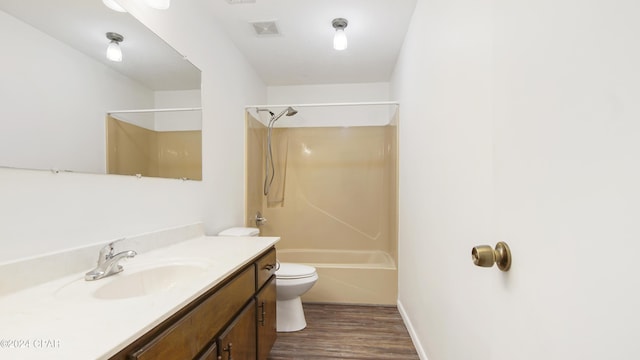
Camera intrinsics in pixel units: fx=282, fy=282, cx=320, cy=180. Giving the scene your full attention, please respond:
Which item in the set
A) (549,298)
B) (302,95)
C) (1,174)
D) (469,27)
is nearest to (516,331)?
(549,298)

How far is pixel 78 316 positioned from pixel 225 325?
0.53m

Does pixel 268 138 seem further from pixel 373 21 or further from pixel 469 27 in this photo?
pixel 469 27

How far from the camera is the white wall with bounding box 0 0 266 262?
36.0 inches

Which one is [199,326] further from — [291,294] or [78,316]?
[291,294]

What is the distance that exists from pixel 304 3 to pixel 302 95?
1.61m

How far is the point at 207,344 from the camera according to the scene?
0.96 meters

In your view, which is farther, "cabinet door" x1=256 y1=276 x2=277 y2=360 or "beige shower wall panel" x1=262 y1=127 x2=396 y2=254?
"beige shower wall panel" x1=262 y1=127 x2=396 y2=254

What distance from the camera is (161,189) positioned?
1.55 m

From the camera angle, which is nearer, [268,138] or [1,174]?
[1,174]

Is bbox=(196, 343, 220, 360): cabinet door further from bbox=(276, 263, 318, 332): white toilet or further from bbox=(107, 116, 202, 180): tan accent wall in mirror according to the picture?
bbox=(276, 263, 318, 332): white toilet

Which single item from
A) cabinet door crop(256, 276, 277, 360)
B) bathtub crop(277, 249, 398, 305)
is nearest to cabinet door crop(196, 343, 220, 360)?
cabinet door crop(256, 276, 277, 360)

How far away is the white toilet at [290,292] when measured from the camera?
2102 mm

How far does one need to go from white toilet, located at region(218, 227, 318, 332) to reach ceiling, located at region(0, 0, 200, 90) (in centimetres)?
113

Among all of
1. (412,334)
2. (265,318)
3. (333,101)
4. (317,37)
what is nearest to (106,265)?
(265,318)
